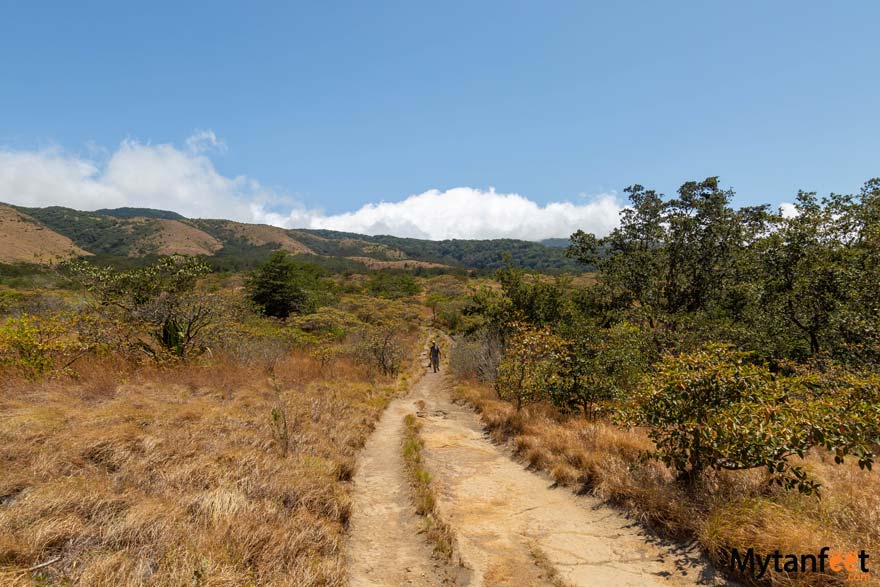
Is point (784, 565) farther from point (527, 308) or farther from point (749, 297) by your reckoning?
point (527, 308)

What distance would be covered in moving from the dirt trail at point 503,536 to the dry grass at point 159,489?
0.64m

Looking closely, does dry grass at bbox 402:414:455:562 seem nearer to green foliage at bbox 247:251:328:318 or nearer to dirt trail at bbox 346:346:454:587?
dirt trail at bbox 346:346:454:587

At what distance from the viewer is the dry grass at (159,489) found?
3.47 metres

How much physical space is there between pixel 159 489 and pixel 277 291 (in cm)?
2879

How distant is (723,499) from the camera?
533 cm

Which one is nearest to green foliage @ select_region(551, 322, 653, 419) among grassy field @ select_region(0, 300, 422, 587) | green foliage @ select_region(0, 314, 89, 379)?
grassy field @ select_region(0, 300, 422, 587)

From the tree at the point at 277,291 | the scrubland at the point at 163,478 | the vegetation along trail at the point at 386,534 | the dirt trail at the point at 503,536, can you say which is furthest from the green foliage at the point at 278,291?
the dirt trail at the point at 503,536

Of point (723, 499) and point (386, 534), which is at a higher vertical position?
point (723, 499)

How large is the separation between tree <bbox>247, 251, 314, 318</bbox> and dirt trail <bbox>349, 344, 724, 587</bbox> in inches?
1006

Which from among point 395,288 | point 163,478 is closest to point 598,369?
point 163,478

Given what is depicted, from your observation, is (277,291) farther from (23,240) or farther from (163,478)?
(23,240)

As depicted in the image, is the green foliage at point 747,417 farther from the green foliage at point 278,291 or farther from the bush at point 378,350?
the green foliage at point 278,291

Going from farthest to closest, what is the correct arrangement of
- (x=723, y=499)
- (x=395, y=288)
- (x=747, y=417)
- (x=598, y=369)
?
(x=395, y=288)
(x=598, y=369)
(x=723, y=499)
(x=747, y=417)

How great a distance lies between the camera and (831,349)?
32.8 feet
